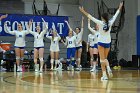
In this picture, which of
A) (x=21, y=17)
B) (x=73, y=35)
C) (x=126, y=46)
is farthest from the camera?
(x=126, y=46)

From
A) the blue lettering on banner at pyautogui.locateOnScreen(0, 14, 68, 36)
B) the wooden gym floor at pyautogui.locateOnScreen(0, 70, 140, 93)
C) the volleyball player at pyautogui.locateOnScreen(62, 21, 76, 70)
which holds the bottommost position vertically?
the wooden gym floor at pyautogui.locateOnScreen(0, 70, 140, 93)

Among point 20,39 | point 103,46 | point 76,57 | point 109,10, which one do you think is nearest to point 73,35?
point 76,57

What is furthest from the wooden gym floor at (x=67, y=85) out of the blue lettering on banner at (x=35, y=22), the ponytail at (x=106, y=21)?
the blue lettering on banner at (x=35, y=22)

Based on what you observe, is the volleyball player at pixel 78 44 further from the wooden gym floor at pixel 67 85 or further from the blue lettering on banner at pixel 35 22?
the wooden gym floor at pixel 67 85

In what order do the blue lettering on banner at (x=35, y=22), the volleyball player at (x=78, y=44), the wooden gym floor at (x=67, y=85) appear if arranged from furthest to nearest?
the blue lettering on banner at (x=35, y=22) → the volleyball player at (x=78, y=44) → the wooden gym floor at (x=67, y=85)

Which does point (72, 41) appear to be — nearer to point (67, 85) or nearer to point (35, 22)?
point (35, 22)

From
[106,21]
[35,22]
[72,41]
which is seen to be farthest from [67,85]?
[35,22]

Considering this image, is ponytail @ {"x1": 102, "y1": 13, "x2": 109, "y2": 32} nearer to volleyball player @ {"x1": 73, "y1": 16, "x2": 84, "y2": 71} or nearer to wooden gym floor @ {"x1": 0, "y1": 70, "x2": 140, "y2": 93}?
wooden gym floor @ {"x1": 0, "y1": 70, "x2": 140, "y2": 93}

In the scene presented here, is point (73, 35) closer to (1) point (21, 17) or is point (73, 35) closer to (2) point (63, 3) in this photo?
(1) point (21, 17)

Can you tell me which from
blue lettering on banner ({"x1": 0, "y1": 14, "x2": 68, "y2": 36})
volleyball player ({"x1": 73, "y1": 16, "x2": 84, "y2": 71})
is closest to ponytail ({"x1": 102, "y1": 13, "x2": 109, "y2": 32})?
volleyball player ({"x1": 73, "y1": 16, "x2": 84, "y2": 71})

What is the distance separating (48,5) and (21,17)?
18.9 feet

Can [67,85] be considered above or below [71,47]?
below

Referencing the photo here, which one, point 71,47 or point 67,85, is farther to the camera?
point 71,47

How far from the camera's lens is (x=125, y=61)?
2048 centimetres
